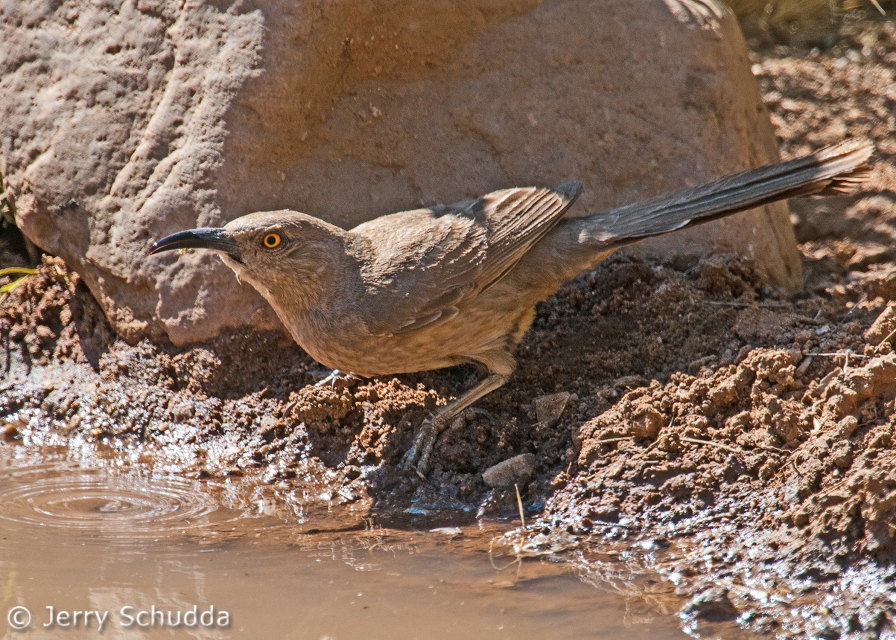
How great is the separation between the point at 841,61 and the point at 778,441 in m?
4.27

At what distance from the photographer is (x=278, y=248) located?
4.34 m

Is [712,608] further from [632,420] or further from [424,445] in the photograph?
[424,445]

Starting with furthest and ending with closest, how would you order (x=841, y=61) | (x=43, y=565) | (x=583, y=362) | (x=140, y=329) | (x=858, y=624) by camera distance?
(x=841, y=61) → (x=140, y=329) → (x=583, y=362) → (x=43, y=565) → (x=858, y=624)

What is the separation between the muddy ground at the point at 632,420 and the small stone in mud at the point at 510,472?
52mm

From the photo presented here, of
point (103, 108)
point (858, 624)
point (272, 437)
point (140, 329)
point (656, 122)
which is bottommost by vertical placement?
point (858, 624)

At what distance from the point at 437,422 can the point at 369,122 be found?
1.86 meters

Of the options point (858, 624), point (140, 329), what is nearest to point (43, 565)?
point (140, 329)

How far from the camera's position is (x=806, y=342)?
438 centimetres

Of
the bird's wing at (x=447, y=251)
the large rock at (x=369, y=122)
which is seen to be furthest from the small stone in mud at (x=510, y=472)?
the large rock at (x=369, y=122)

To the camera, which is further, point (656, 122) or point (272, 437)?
point (656, 122)

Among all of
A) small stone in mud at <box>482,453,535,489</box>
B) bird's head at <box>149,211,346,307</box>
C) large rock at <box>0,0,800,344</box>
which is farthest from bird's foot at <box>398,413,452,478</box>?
large rock at <box>0,0,800,344</box>

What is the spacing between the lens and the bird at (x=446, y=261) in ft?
14.1

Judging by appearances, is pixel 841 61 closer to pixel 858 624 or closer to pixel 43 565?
pixel 858 624

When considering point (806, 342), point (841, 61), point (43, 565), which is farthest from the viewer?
point (841, 61)
